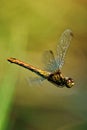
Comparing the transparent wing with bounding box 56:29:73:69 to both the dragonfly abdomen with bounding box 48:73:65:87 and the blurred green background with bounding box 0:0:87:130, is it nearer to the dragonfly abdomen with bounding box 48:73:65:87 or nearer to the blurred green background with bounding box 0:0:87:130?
the dragonfly abdomen with bounding box 48:73:65:87

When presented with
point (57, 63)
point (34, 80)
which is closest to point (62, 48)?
point (57, 63)

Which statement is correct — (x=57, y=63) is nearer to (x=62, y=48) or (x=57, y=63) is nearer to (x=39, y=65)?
(x=62, y=48)

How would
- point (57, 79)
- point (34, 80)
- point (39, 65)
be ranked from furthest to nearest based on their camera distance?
point (39, 65) < point (34, 80) < point (57, 79)

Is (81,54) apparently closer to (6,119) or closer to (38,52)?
(38,52)

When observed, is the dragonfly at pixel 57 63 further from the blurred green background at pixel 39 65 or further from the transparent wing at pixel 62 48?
the blurred green background at pixel 39 65

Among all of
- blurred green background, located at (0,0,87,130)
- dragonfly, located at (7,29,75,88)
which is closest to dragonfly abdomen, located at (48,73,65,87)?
dragonfly, located at (7,29,75,88)

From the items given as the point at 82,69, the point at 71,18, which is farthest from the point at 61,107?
the point at 71,18

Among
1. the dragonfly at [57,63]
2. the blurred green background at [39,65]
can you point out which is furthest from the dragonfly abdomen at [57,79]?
the blurred green background at [39,65]
